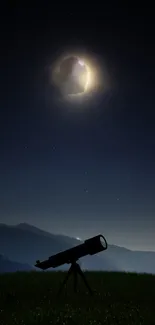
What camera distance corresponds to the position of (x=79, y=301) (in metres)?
18.2

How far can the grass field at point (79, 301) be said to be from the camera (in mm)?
13703

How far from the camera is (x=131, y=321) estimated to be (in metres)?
13.5

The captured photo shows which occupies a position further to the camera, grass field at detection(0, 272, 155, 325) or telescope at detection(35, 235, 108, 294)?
telescope at detection(35, 235, 108, 294)

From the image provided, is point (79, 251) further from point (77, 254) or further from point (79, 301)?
point (79, 301)

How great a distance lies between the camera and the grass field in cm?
1370

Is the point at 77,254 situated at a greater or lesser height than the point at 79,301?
greater

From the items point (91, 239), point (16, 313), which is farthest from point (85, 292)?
point (16, 313)

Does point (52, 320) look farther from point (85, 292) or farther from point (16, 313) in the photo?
point (85, 292)

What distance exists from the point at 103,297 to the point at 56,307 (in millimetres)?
4187

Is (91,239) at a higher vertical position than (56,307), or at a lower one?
higher

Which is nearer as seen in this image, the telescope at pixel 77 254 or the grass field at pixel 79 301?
the grass field at pixel 79 301

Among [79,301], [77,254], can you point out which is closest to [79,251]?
[77,254]

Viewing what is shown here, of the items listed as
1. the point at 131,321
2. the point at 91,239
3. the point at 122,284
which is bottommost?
the point at 131,321

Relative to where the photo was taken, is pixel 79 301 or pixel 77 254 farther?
pixel 77 254
